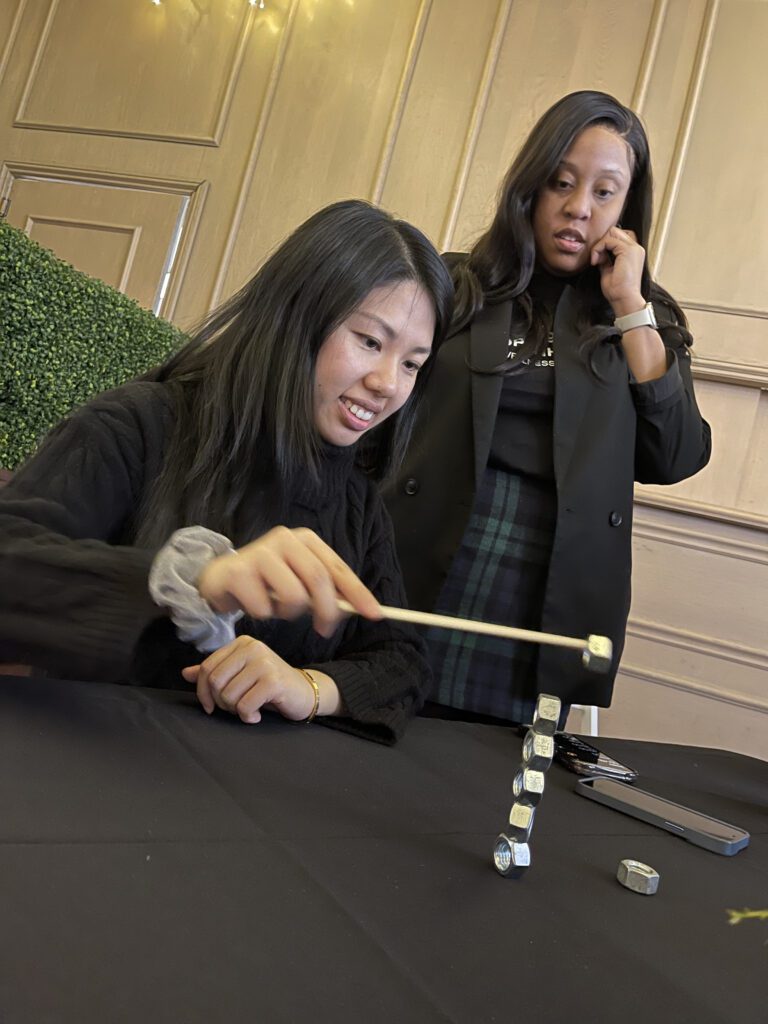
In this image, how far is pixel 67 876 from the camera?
1.67 ft

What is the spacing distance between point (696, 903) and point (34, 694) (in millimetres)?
577

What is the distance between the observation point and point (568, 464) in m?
1.64

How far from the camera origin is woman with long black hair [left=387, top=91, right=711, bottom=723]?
1.61m

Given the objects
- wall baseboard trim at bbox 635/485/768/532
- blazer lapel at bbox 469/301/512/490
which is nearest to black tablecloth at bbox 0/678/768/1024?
blazer lapel at bbox 469/301/512/490

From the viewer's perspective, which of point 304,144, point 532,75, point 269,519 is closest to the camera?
point 269,519

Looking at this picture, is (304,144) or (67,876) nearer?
(67,876)

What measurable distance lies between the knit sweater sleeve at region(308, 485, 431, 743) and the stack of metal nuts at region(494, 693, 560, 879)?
0.30 meters

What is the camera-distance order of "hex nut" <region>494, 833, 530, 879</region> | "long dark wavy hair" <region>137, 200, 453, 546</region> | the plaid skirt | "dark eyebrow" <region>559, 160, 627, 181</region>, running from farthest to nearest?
"dark eyebrow" <region>559, 160, 627, 181</region>
the plaid skirt
"long dark wavy hair" <region>137, 200, 453, 546</region>
"hex nut" <region>494, 833, 530, 879</region>

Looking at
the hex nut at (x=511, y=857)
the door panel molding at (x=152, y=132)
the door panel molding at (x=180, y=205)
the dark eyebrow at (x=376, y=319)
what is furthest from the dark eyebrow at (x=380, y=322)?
the door panel molding at (x=152, y=132)

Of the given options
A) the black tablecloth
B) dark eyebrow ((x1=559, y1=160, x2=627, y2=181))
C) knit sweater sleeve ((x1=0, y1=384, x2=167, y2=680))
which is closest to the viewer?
the black tablecloth

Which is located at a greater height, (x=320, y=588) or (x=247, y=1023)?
(x=320, y=588)

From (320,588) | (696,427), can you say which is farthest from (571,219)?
(320,588)

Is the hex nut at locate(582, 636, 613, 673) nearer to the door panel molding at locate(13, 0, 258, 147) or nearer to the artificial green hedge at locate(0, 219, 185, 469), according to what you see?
the artificial green hedge at locate(0, 219, 185, 469)

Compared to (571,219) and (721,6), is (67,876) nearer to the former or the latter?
(571,219)
